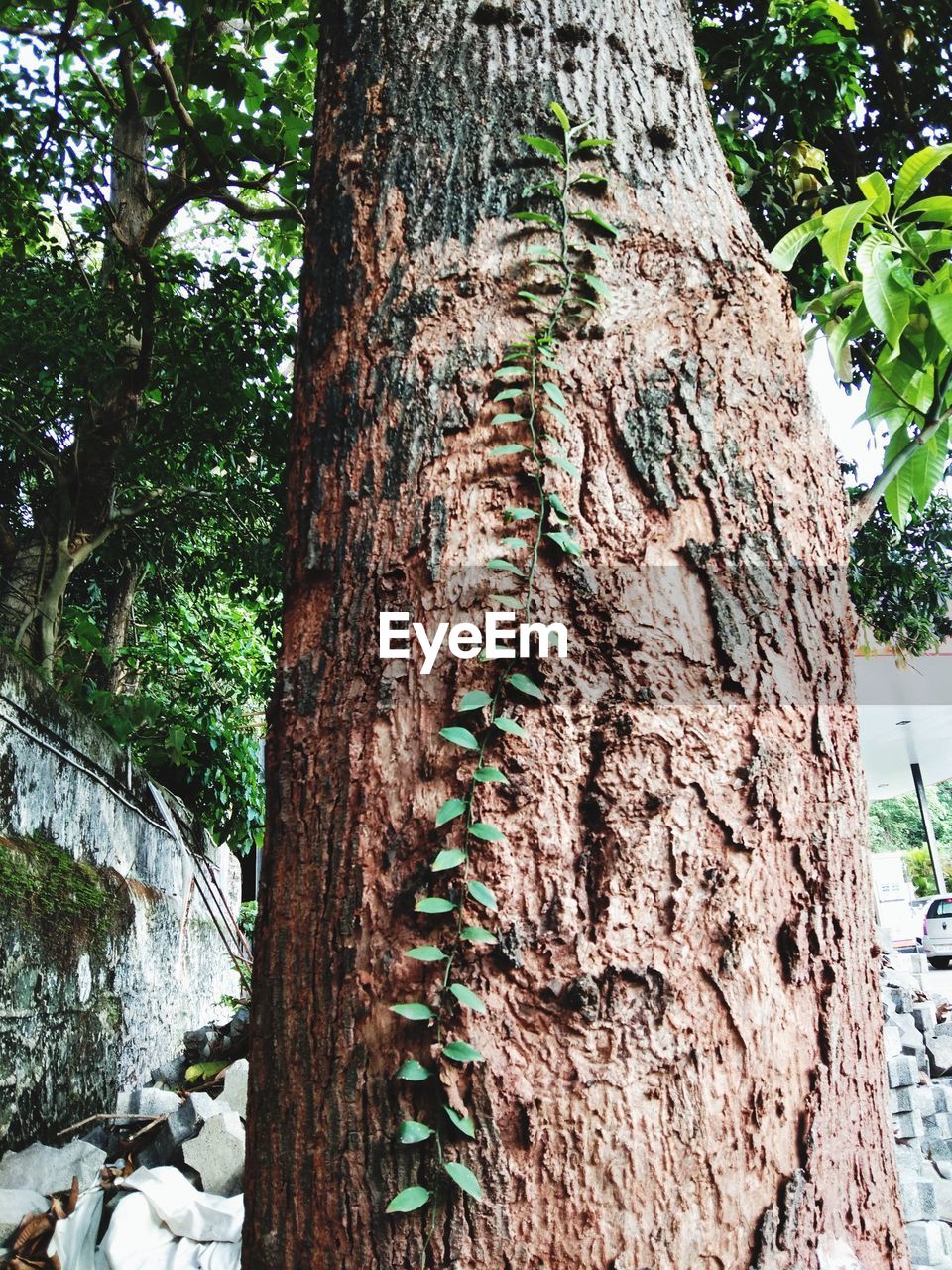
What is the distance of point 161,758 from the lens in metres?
7.02

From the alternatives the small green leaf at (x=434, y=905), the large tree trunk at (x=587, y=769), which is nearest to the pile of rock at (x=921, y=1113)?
the large tree trunk at (x=587, y=769)

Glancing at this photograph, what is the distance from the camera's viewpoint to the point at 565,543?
3.43ft

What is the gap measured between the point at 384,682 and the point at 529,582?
182mm

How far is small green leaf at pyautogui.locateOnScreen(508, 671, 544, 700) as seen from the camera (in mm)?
1002

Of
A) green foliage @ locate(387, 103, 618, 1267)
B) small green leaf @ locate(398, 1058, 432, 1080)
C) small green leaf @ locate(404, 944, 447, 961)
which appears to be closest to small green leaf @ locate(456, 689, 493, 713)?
green foliage @ locate(387, 103, 618, 1267)

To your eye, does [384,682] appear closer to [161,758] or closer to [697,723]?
[697,723]

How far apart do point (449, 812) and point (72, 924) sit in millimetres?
3675

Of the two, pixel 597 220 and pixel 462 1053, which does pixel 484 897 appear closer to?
pixel 462 1053

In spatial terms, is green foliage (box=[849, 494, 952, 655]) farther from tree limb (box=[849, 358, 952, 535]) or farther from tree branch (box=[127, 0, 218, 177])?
tree limb (box=[849, 358, 952, 535])

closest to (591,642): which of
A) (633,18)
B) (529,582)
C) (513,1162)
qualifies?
(529,582)

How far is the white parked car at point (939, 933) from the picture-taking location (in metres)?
14.8

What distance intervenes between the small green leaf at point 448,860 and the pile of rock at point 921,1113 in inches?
102

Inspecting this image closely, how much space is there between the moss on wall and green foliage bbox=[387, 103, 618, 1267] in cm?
304

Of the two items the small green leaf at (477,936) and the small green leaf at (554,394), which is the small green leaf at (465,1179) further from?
the small green leaf at (554,394)
